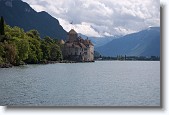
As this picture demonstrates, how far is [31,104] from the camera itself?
19.8 ft

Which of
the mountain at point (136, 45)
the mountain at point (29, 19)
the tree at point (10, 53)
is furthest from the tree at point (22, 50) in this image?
the mountain at point (136, 45)

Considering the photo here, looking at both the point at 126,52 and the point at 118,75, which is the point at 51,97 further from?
the point at 118,75

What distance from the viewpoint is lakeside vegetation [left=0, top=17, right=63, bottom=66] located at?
1429 centimetres

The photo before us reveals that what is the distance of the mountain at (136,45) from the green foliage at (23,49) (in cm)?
556

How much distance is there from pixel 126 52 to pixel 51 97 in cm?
143

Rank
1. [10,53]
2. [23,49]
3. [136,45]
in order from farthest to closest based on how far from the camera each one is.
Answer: [23,49] → [10,53] → [136,45]

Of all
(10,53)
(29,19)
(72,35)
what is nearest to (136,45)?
(72,35)

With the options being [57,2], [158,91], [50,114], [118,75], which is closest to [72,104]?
[50,114]

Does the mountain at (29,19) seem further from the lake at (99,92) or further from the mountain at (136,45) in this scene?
the lake at (99,92)

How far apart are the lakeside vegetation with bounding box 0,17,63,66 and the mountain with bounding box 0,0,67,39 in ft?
15.4

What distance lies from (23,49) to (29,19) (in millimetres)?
11935

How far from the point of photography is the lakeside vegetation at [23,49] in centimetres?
1429

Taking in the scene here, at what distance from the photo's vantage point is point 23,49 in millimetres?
18781

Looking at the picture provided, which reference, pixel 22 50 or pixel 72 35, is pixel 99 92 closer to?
pixel 72 35
